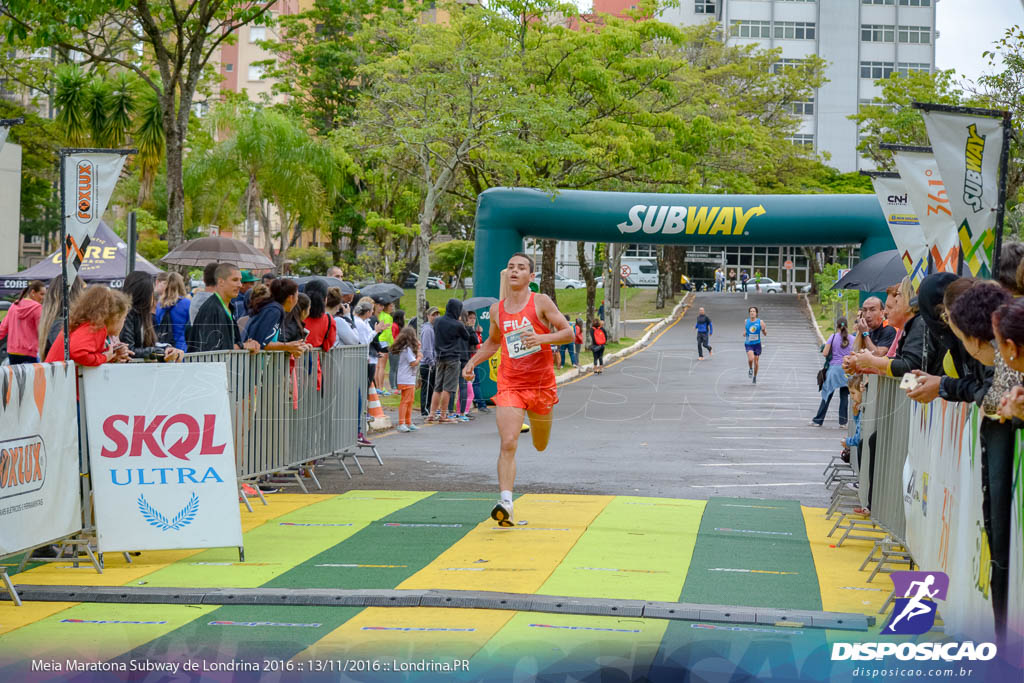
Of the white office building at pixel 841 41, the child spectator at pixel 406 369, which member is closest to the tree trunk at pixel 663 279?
the white office building at pixel 841 41

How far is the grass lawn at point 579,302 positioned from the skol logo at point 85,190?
140 ft

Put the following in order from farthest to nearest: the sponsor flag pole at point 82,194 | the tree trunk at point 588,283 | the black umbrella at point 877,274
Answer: the tree trunk at point 588,283 → the black umbrella at point 877,274 → the sponsor flag pole at point 82,194

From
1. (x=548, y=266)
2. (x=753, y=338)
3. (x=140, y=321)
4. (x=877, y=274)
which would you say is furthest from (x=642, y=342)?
(x=140, y=321)

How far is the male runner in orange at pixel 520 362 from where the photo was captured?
351 inches

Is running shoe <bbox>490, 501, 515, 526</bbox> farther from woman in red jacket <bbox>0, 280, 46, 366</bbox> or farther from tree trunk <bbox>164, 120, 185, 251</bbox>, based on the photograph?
tree trunk <bbox>164, 120, 185, 251</bbox>

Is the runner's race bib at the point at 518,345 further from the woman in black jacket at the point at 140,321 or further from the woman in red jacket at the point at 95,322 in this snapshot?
the woman in red jacket at the point at 95,322

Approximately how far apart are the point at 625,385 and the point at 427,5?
23.3m

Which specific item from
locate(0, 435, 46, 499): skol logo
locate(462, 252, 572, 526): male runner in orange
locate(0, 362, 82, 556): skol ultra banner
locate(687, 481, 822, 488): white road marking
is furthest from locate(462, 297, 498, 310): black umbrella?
locate(0, 435, 46, 499): skol logo

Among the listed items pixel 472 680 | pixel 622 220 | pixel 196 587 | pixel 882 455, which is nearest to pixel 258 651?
pixel 472 680

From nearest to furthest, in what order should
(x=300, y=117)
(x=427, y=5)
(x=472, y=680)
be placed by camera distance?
1. (x=472, y=680)
2. (x=427, y=5)
3. (x=300, y=117)

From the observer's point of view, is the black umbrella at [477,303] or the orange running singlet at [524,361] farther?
the black umbrella at [477,303]

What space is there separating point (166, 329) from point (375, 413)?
572 centimetres

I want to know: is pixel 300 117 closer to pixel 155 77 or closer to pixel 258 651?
pixel 155 77

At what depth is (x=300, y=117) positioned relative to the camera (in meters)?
50.3
